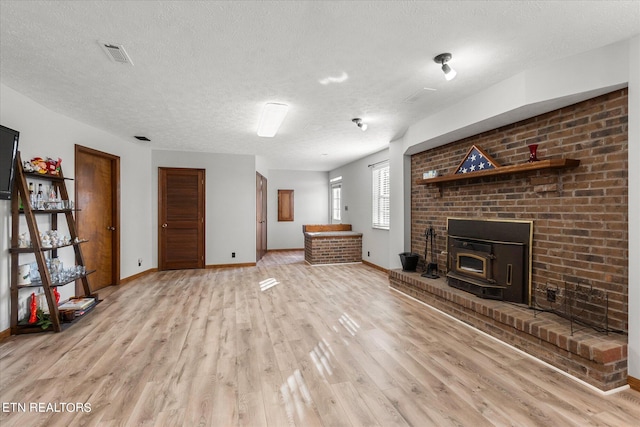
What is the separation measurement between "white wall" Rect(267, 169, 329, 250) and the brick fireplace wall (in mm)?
6113

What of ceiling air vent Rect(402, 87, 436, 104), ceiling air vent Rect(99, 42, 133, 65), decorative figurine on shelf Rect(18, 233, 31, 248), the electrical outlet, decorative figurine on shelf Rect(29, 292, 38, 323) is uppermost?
ceiling air vent Rect(402, 87, 436, 104)

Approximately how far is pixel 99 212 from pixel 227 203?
7.44 feet

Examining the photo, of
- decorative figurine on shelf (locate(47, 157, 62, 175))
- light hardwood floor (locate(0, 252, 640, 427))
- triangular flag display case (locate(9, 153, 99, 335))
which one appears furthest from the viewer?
decorative figurine on shelf (locate(47, 157, 62, 175))

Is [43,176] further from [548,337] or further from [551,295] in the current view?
[551,295]

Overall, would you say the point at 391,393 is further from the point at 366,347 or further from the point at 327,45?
the point at 327,45

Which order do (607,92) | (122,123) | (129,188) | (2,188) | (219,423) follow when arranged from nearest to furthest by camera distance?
1. (219,423)
2. (607,92)
3. (2,188)
4. (122,123)
5. (129,188)

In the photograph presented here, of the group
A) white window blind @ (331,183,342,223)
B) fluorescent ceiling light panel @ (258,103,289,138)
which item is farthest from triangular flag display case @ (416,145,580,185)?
white window blind @ (331,183,342,223)

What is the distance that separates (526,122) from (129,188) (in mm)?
5995

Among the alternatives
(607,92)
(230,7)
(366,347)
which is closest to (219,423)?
(366,347)

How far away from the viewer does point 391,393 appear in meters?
2.07

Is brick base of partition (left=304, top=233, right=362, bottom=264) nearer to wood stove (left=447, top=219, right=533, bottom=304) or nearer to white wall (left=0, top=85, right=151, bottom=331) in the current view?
wood stove (left=447, top=219, right=533, bottom=304)

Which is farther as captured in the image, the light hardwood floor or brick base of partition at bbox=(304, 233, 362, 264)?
brick base of partition at bbox=(304, 233, 362, 264)

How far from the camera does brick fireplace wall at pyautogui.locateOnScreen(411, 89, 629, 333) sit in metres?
2.37

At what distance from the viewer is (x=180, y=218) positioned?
6215mm
